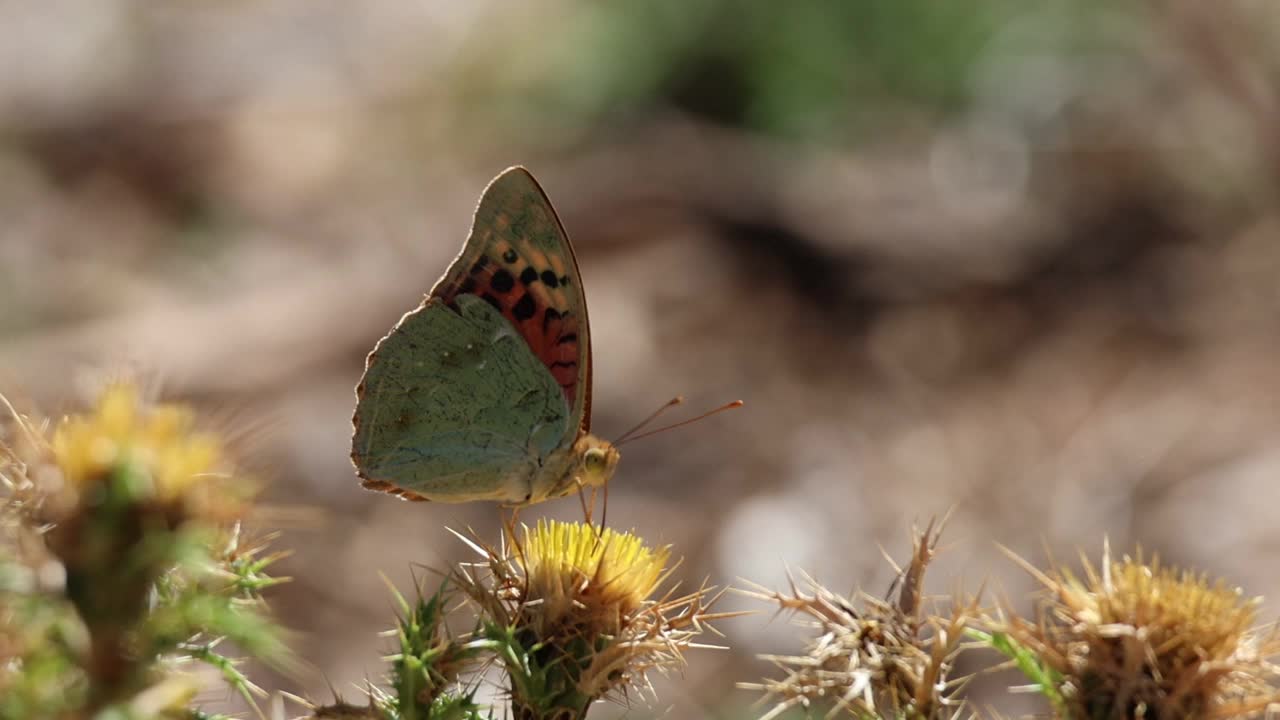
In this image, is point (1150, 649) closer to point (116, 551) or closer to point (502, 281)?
point (116, 551)

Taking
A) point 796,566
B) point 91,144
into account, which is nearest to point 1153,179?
point 796,566

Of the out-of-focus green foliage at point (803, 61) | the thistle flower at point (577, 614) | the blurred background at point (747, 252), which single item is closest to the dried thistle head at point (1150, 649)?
the thistle flower at point (577, 614)

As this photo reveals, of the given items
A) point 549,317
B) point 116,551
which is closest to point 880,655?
point 116,551

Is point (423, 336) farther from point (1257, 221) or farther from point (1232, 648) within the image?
point (1257, 221)

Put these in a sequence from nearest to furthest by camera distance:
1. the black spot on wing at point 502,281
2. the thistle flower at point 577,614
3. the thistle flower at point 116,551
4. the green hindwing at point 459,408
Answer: the thistle flower at point 116,551 < the thistle flower at point 577,614 < the green hindwing at point 459,408 < the black spot on wing at point 502,281

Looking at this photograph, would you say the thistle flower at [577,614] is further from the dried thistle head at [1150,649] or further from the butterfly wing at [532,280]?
the butterfly wing at [532,280]

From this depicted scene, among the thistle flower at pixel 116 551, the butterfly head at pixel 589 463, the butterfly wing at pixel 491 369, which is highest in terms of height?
the butterfly wing at pixel 491 369
